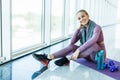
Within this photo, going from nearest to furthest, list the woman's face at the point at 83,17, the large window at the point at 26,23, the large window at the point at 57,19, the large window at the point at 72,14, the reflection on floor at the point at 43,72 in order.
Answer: the reflection on floor at the point at 43,72 → the woman's face at the point at 83,17 → the large window at the point at 26,23 → the large window at the point at 57,19 → the large window at the point at 72,14

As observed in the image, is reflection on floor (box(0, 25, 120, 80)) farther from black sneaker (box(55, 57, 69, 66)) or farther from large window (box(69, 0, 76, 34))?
large window (box(69, 0, 76, 34))

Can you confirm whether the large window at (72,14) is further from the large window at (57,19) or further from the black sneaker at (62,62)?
the black sneaker at (62,62)

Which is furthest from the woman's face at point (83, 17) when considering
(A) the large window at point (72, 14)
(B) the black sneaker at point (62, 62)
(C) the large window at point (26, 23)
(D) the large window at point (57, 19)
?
(A) the large window at point (72, 14)

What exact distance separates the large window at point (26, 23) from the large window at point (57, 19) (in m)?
0.96

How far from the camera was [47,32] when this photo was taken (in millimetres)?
5430

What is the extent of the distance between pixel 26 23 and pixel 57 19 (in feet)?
6.54

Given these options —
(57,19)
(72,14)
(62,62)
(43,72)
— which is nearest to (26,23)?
(62,62)

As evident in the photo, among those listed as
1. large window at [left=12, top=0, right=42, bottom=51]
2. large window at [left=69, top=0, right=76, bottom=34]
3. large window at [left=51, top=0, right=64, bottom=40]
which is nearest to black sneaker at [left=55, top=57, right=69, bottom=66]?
large window at [left=12, top=0, right=42, bottom=51]

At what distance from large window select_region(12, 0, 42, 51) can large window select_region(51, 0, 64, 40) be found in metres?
0.96

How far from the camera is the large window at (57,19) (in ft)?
20.9

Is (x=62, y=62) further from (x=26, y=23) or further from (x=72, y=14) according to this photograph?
(x=72, y=14)

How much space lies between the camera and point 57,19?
22.3 ft

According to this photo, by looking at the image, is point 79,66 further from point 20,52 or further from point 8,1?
point 8,1

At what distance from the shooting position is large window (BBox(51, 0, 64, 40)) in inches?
251
